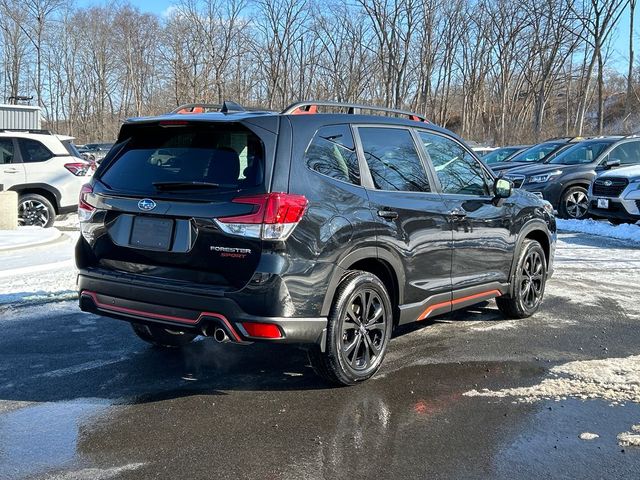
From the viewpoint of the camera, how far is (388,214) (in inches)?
183

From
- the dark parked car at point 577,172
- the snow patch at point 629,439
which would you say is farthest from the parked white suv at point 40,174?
the snow patch at point 629,439

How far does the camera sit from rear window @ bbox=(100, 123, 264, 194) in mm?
4070

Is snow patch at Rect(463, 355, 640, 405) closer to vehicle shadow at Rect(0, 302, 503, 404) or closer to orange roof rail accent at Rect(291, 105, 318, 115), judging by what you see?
vehicle shadow at Rect(0, 302, 503, 404)

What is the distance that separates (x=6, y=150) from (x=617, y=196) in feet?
38.5

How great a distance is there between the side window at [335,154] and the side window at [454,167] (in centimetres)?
99

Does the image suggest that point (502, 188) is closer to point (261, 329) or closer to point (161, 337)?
point (261, 329)

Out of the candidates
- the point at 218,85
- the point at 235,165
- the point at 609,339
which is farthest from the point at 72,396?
the point at 218,85

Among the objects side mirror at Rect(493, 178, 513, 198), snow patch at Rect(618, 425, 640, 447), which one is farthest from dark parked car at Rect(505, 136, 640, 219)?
snow patch at Rect(618, 425, 640, 447)

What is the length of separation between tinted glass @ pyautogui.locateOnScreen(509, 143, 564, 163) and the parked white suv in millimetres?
A: 11511

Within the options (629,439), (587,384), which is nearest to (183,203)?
(629,439)

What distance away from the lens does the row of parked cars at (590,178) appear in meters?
13.1

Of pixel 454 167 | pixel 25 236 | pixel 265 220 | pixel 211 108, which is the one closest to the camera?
pixel 265 220

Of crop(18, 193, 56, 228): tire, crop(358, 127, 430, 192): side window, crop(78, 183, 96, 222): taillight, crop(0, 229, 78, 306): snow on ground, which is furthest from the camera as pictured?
crop(18, 193, 56, 228): tire

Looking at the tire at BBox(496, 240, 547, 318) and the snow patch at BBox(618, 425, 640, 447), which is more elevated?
the tire at BBox(496, 240, 547, 318)
